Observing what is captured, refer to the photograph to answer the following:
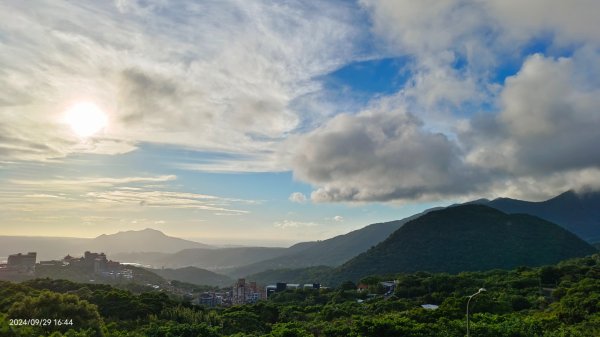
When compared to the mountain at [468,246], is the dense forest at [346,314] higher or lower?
lower

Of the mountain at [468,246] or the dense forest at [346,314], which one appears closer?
the dense forest at [346,314]

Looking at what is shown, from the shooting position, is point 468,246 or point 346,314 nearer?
point 346,314

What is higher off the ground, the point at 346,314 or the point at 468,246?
the point at 468,246

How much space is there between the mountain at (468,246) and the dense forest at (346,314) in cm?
7094

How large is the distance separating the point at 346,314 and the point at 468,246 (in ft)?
386

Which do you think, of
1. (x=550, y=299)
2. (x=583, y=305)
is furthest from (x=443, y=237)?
(x=583, y=305)

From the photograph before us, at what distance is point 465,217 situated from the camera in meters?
174

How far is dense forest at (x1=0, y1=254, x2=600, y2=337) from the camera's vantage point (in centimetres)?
2644

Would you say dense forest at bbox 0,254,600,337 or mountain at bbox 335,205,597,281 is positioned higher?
mountain at bbox 335,205,597,281

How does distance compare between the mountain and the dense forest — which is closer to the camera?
the dense forest

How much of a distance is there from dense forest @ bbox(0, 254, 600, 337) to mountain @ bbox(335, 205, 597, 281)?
233 feet

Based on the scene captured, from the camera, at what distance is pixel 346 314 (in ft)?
165

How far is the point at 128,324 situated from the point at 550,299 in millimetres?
52043

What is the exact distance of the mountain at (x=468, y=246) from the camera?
464ft
